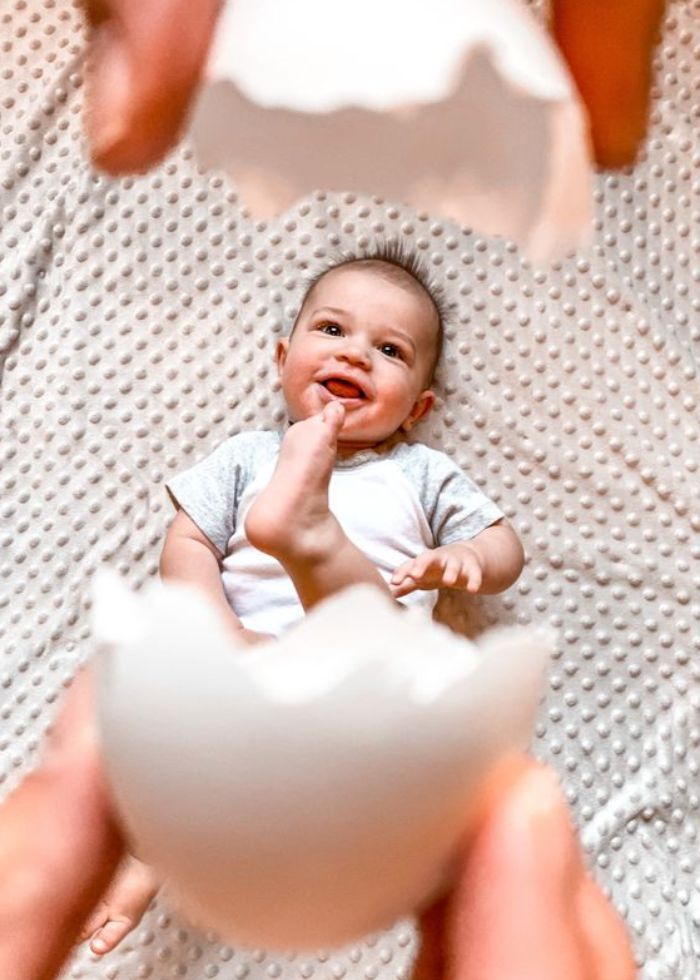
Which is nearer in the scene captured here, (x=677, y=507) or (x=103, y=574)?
(x=103, y=574)

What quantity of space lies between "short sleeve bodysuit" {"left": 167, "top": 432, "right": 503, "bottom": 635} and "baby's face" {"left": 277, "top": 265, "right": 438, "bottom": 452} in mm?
26

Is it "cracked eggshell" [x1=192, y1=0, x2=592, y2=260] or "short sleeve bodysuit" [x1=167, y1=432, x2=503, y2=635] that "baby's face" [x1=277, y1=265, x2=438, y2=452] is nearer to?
"short sleeve bodysuit" [x1=167, y1=432, x2=503, y2=635]

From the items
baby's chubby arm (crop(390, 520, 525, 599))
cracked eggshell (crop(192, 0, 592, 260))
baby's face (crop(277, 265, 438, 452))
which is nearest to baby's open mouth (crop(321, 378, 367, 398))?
baby's face (crop(277, 265, 438, 452))

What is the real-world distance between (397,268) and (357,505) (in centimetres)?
16

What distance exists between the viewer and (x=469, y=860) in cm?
38

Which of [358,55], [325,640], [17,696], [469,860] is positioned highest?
[358,55]

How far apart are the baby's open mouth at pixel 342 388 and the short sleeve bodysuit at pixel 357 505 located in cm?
4

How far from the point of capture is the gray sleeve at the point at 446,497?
0.81 m

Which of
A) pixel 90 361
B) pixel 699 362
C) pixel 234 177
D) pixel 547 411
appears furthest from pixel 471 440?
pixel 234 177

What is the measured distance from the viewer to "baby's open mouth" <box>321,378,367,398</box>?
0.80 m

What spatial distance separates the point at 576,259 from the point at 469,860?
585 mm

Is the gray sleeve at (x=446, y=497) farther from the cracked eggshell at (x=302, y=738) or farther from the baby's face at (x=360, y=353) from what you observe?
the cracked eggshell at (x=302, y=738)

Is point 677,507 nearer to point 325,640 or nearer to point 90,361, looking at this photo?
point 90,361

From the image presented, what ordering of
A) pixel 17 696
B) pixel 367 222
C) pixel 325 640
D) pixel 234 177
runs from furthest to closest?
pixel 367 222 → pixel 17 696 → pixel 234 177 → pixel 325 640
